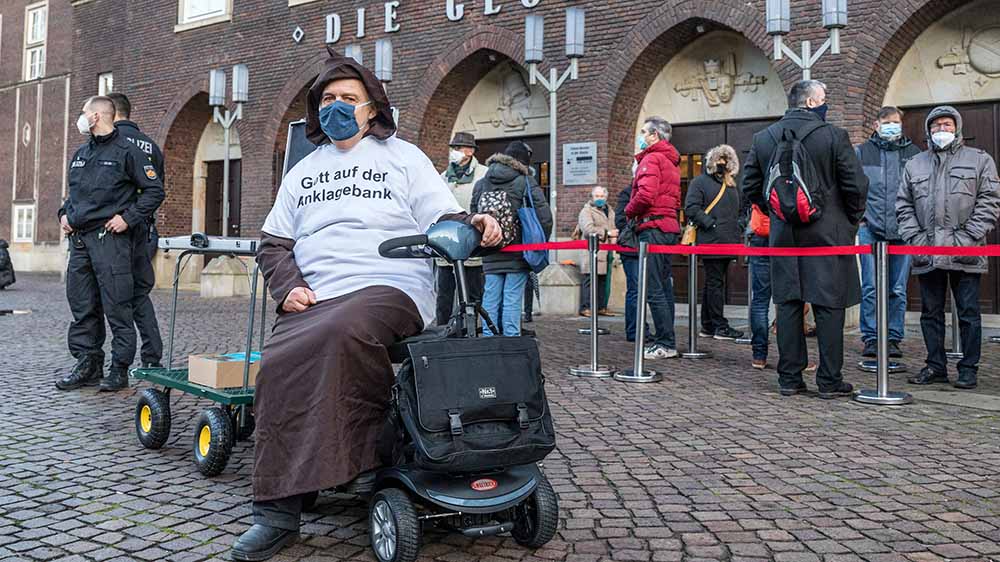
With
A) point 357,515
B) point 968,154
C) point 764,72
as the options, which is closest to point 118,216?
point 357,515

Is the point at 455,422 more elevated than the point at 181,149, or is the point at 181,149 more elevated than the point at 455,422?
the point at 181,149

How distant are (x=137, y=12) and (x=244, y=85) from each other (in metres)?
6.64

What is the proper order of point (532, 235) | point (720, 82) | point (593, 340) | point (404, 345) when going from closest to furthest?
1. point (404, 345)
2. point (593, 340)
3. point (532, 235)
4. point (720, 82)

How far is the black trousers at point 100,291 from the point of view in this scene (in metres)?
5.96

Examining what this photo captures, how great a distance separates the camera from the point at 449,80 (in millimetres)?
16047

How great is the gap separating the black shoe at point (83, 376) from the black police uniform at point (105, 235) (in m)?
0.04

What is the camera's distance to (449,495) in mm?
2674

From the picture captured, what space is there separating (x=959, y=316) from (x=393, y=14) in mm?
12705

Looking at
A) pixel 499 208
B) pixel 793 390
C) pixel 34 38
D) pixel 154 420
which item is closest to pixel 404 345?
pixel 154 420

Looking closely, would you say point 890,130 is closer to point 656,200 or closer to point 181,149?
point 656,200

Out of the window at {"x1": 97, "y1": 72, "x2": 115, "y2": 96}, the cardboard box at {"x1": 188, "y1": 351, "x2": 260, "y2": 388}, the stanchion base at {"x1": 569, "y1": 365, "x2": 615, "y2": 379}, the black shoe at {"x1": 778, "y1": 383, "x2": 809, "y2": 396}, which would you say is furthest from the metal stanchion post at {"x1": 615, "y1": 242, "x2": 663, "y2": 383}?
the window at {"x1": 97, "y1": 72, "x2": 115, "y2": 96}

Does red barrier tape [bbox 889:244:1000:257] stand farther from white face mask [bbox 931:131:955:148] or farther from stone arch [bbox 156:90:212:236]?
stone arch [bbox 156:90:212:236]

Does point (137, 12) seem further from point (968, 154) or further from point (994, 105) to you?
point (968, 154)

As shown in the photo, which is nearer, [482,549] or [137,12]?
[482,549]
